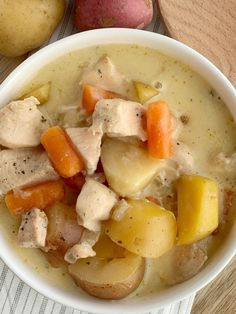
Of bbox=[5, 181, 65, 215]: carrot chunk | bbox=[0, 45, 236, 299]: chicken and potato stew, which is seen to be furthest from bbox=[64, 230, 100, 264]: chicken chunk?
bbox=[5, 181, 65, 215]: carrot chunk

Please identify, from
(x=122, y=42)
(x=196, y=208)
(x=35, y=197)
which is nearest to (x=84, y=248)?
(x=35, y=197)

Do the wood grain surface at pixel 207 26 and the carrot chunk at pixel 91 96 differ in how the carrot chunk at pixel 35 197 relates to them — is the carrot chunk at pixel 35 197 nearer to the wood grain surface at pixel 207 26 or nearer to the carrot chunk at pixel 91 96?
the carrot chunk at pixel 91 96

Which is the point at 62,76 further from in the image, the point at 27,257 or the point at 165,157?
the point at 27,257

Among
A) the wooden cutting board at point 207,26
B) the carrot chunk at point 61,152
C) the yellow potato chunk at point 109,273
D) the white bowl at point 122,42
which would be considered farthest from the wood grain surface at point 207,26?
the yellow potato chunk at point 109,273

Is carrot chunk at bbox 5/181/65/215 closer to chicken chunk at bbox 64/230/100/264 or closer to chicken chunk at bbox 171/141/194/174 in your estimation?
chicken chunk at bbox 64/230/100/264

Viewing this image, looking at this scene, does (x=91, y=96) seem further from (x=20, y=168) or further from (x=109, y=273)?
(x=109, y=273)
